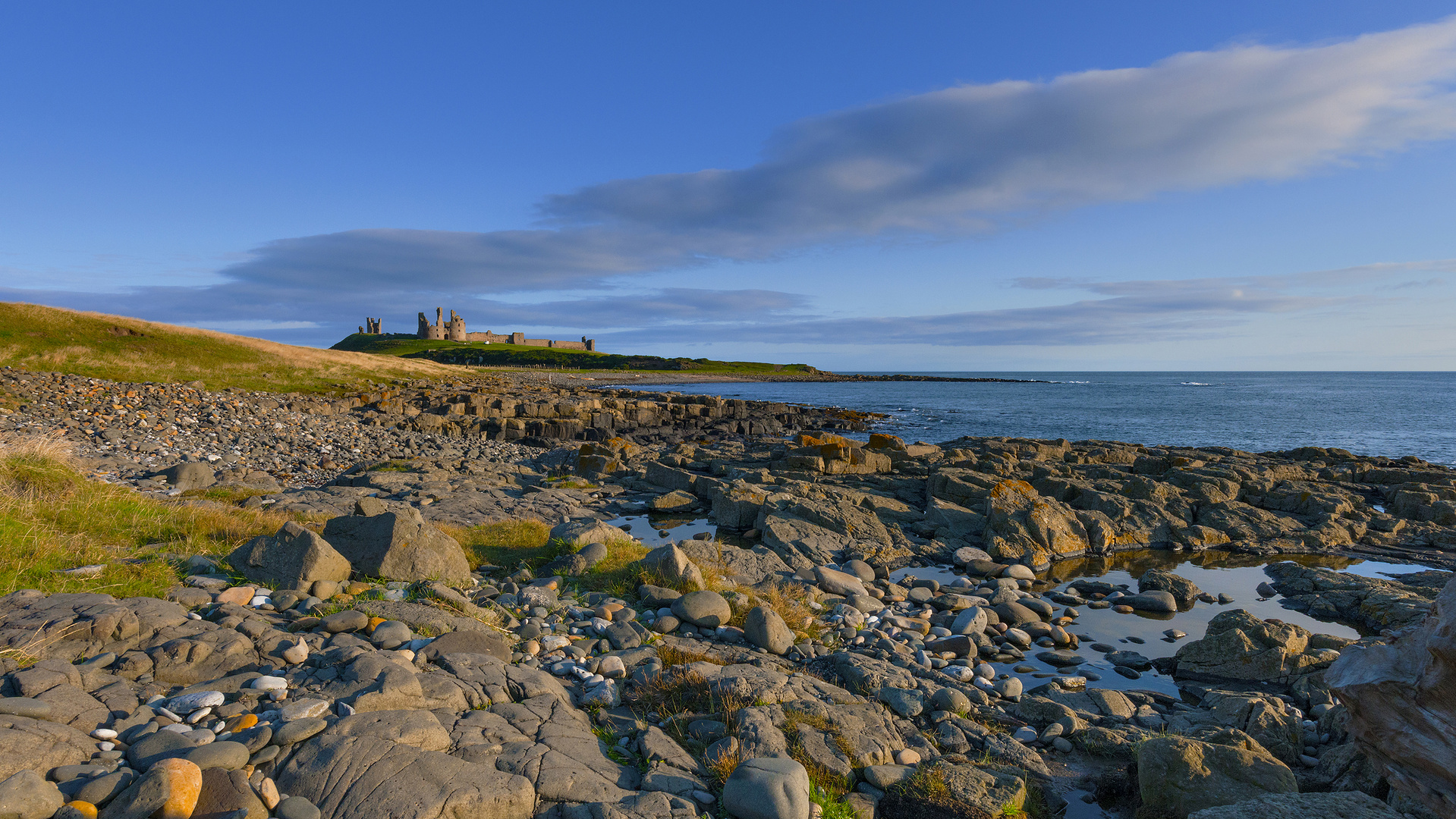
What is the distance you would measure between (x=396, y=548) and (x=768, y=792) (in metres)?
6.13

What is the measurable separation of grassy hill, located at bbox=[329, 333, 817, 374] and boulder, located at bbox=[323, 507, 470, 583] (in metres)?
123

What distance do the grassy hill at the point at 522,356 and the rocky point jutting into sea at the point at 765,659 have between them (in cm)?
12252

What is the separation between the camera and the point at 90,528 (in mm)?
8516

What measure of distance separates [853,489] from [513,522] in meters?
8.75

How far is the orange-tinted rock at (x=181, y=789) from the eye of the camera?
357 cm

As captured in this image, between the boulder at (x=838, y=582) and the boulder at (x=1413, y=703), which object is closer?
the boulder at (x=1413, y=703)

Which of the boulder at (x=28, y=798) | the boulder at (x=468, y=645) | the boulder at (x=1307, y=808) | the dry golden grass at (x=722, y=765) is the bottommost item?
the dry golden grass at (x=722, y=765)

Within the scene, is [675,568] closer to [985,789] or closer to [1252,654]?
[985,789]

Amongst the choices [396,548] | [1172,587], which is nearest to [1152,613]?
[1172,587]

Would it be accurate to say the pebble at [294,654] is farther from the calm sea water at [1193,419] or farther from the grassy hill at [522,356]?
the grassy hill at [522,356]

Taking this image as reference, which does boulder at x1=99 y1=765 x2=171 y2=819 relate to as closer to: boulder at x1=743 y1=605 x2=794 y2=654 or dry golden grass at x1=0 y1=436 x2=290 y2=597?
dry golden grass at x1=0 y1=436 x2=290 y2=597

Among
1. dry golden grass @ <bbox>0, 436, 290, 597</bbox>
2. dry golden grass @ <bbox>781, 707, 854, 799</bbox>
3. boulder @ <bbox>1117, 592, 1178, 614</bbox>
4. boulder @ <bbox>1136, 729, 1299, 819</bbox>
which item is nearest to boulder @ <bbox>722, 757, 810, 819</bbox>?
dry golden grass @ <bbox>781, 707, 854, 799</bbox>

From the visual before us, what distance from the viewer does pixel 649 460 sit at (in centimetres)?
2391

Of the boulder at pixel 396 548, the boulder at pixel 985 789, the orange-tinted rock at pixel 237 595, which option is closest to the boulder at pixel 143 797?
the orange-tinted rock at pixel 237 595
